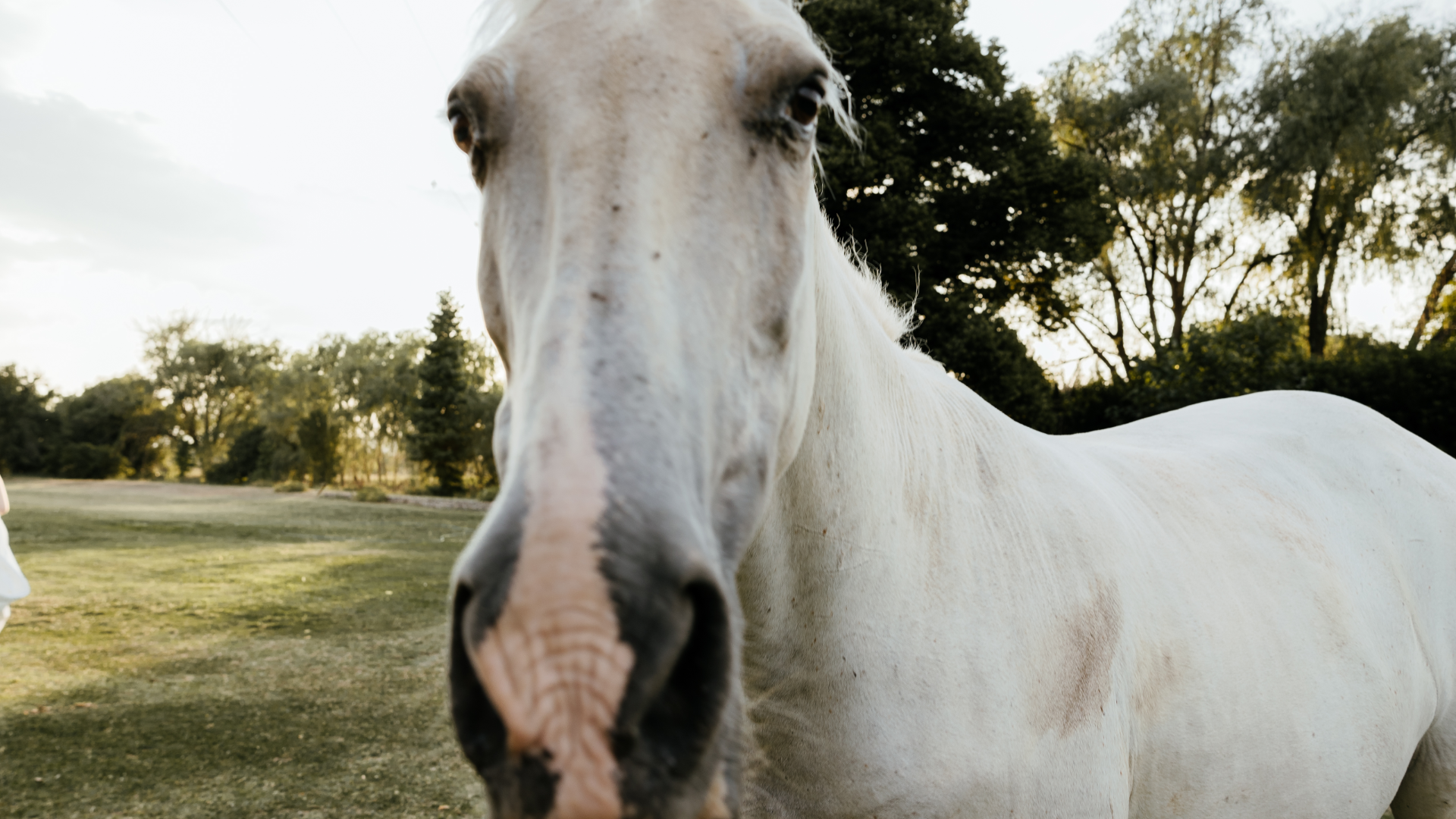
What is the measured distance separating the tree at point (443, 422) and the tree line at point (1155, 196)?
67.0 feet

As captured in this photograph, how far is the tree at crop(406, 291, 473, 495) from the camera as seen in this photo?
2914 centimetres

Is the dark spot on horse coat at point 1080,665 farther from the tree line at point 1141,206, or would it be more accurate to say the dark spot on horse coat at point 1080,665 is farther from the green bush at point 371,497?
the green bush at point 371,497

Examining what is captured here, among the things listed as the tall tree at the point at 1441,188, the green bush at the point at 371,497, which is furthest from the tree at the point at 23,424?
the tall tree at the point at 1441,188

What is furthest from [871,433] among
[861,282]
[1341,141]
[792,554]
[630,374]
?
[1341,141]

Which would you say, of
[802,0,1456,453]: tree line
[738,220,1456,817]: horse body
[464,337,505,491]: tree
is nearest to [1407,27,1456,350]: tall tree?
[802,0,1456,453]: tree line

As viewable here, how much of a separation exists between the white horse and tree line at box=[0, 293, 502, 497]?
86.4 feet

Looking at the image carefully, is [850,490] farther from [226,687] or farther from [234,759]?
[226,687]

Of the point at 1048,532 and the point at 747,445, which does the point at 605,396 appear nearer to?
the point at 747,445

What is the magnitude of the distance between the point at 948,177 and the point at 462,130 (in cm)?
1430

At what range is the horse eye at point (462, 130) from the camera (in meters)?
1.21

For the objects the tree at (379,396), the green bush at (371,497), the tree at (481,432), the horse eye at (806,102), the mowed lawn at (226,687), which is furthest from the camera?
the tree at (379,396)

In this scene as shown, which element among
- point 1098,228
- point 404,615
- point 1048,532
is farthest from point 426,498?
point 1048,532

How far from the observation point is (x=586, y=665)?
676 millimetres

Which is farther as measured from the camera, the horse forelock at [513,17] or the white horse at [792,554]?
the horse forelock at [513,17]
